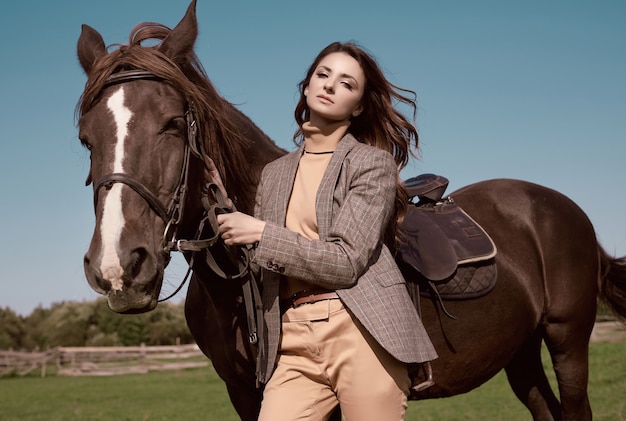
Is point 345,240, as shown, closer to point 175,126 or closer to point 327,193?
point 327,193

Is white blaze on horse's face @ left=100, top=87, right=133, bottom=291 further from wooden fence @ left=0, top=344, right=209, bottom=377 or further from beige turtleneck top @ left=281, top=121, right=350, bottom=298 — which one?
wooden fence @ left=0, top=344, right=209, bottom=377

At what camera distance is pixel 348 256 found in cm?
229

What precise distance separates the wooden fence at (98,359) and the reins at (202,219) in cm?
2917

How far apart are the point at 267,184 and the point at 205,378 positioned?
75.7 ft

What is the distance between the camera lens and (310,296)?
2.43m

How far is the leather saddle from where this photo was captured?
3586 millimetres

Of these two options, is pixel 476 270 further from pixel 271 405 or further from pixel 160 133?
pixel 160 133

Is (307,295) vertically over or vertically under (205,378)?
over

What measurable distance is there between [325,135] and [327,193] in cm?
34

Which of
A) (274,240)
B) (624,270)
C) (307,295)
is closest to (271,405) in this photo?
(307,295)

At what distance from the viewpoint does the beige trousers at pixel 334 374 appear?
233cm

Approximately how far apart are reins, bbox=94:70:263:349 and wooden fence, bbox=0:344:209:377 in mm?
29167

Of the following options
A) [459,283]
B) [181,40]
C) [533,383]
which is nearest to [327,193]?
[181,40]

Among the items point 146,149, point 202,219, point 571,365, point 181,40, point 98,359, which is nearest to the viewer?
point 146,149
